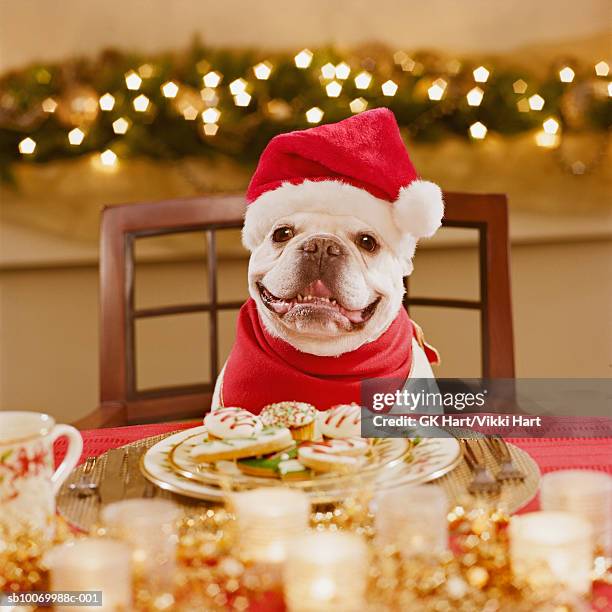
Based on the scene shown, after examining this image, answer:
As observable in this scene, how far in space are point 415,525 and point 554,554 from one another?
79mm

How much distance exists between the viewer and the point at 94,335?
1.81 metres

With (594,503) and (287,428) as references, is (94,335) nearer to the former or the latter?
(287,428)

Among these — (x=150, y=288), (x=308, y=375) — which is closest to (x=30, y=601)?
(x=308, y=375)

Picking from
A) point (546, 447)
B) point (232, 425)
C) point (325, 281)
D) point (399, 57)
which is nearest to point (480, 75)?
point (399, 57)

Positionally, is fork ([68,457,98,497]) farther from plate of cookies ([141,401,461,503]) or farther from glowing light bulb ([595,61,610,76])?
glowing light bulb ([595,61,610,76])

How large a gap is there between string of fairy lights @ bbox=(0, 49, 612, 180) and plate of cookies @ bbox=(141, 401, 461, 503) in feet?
3.41

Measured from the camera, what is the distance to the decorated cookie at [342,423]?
684 millimetres

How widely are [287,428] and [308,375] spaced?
0.18m

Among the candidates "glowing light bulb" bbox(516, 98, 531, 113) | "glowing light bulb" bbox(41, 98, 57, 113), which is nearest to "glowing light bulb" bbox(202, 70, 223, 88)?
"glowing light bulb" bbox(41, 98, 57, 113)

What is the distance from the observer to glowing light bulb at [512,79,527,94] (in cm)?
170

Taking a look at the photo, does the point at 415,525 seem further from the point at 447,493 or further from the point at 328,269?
the point at 328,269

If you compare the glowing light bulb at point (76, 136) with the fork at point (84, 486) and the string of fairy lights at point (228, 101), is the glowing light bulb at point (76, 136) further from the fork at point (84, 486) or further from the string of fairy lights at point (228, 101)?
the fork at point (84, 486)

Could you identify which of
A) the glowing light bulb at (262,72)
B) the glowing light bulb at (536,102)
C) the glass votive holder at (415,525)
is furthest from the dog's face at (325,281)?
the glowing light bulb at (536,102)

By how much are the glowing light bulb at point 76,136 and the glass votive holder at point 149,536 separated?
1301 mm
